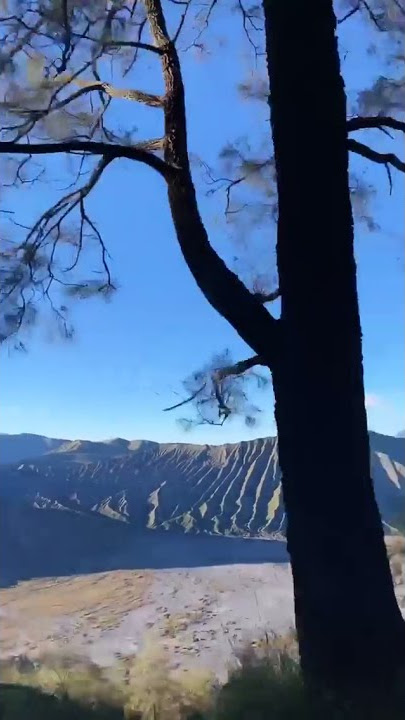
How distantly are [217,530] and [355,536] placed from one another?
31.5 inches

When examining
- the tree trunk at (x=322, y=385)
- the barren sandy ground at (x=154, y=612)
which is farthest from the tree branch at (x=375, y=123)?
the barren sandy ground at (x=154, y=612)

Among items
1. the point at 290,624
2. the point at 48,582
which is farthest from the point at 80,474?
the point at 290,624

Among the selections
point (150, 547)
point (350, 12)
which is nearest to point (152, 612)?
point (150, 547)

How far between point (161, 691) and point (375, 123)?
1.34 meters

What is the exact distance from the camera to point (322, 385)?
1357 mm

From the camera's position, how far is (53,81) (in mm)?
1820

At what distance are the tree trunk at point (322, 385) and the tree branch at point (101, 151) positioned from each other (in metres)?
0.26

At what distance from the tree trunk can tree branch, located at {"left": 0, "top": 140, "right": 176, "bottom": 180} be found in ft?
0.87

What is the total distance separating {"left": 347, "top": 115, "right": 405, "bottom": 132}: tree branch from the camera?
5.63 ft

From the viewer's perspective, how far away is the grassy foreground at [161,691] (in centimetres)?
125

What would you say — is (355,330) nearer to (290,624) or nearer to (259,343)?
(259,343)

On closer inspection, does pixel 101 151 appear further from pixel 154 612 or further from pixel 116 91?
pixel 154 612

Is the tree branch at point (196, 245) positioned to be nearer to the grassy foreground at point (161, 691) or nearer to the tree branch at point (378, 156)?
the tree branch at point (378, 156)

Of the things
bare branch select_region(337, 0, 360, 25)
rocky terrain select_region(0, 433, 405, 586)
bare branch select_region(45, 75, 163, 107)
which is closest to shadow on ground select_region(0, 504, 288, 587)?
rocky terrain select_region(0, 433, 405, 586)
